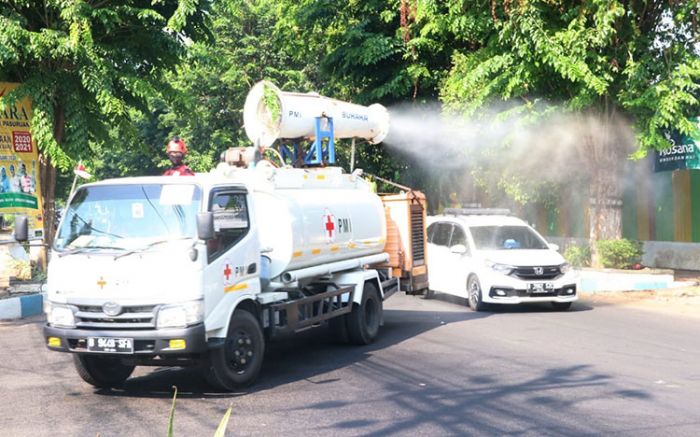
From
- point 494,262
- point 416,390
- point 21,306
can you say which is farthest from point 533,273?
point 21,306

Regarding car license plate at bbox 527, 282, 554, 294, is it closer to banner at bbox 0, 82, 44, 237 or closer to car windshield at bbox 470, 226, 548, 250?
car windshield at bbox 470, 226, 548, 250

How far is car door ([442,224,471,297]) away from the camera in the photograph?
14422 millimetres

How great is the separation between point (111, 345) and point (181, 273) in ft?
2.90

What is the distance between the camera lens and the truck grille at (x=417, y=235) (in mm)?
12250

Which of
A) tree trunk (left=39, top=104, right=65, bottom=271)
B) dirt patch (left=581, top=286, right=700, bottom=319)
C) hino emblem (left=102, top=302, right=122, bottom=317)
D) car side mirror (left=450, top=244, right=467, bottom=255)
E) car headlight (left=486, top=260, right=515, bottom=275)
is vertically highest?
tree trunk (left=39, top=104, right=65, bottom=271)

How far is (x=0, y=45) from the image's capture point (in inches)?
554

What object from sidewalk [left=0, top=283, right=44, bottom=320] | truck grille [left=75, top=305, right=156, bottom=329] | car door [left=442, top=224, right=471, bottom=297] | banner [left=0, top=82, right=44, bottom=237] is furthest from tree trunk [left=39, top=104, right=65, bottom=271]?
truck grille [left=75, top=305, right=156, bottom=329]

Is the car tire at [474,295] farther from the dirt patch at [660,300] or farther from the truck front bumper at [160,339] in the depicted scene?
the truck front bumper at [160,339]

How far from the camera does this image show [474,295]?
1409 centimetres

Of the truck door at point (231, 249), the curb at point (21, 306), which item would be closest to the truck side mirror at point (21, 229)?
the truck door at point (231, 249)

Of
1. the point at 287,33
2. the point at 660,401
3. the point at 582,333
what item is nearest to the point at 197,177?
the point at 660,401

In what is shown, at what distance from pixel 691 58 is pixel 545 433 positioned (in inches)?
502

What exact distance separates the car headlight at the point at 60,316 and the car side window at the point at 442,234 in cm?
912

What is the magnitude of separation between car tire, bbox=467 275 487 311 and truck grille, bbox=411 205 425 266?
1769mm
